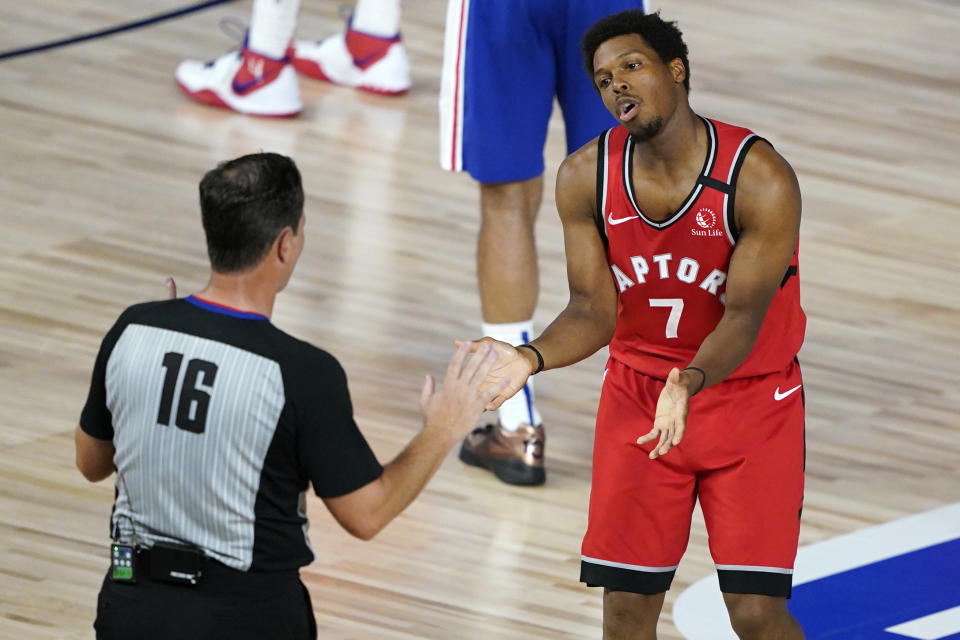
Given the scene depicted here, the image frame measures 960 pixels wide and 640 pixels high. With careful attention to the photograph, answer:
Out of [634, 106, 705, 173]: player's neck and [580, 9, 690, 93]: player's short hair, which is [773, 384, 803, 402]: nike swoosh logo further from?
[580, 9, 690, 93]: player's short hair

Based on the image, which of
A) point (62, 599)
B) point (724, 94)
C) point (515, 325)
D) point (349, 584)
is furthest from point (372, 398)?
point (724, 94)

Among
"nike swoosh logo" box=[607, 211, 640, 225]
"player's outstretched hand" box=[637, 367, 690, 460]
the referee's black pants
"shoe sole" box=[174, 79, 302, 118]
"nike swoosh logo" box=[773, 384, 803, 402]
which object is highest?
"nike swoosh logo" box=[607, 211, 640, 225]

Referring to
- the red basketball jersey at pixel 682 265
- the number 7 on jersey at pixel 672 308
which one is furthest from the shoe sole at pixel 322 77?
the number 7 on jersey at pixel 672 308

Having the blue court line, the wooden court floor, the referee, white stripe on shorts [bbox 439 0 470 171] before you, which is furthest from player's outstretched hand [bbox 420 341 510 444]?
the blue court line

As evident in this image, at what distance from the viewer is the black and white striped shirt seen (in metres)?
2.56

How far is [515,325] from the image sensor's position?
469cm

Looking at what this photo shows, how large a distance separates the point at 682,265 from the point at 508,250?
148cm

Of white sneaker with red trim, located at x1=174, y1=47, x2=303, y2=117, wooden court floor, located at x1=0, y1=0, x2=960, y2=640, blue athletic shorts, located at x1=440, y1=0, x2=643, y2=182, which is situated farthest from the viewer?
white sneaker with red trim, located at x1=174, y1=47, x2=303, y2=117

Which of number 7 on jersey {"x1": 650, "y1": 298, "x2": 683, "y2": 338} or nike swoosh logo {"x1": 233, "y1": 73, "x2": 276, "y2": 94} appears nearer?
number 7 on jersey {"x1": 650, "y1": 298, "x2": 683, "y2": 338}

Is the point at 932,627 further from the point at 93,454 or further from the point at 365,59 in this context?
the point at 365,59

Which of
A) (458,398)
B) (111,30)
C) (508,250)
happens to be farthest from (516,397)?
(111,30)

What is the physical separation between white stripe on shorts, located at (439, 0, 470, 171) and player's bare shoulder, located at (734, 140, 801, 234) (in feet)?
5.27

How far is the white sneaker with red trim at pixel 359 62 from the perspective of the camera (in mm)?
8203

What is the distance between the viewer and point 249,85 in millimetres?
7727
